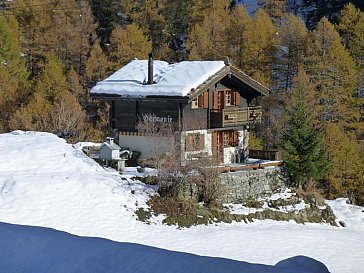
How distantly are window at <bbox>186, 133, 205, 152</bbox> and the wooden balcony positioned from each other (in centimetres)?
141

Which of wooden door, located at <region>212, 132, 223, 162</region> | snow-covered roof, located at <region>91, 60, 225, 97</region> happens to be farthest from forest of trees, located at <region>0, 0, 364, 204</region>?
snow-covered roof, located at <region>91, 60, 225, 97</region>

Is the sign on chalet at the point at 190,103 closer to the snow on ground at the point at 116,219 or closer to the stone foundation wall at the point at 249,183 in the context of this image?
the stone foundation wall at the point at 249,183

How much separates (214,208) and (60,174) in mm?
6454

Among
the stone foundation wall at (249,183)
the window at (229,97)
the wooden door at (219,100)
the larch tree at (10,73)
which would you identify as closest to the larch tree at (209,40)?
the larch tree at (10,73)

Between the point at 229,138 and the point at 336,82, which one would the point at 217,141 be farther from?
the point at 336,82

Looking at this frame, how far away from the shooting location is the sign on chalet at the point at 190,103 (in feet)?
86.6

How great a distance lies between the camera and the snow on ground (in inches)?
769

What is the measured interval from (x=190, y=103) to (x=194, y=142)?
7.23 feet

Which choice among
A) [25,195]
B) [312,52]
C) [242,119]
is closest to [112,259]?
[25,195]

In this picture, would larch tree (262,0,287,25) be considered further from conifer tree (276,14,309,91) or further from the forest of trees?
conifer tree (276,14,309,91)

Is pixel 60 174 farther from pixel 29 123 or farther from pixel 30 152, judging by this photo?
pixel 29 123

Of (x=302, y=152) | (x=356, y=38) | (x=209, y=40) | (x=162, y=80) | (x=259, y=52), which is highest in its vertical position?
(x=209, y=40)

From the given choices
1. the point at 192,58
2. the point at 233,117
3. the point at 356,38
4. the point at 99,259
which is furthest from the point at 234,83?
the point at 99,259

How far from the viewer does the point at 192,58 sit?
44.9m
